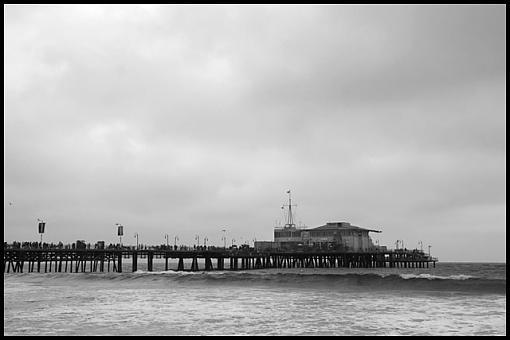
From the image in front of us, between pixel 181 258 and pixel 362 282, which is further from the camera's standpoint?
pixel 181 258

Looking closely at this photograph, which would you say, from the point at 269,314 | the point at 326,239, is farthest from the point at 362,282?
the point at 326,239

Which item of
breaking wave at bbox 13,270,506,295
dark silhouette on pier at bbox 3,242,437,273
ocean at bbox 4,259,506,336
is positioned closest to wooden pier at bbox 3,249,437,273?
dark silhouette on pier at bbox 3,242,437,273

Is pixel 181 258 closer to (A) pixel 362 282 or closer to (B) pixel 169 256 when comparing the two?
(B) pixel 169 256

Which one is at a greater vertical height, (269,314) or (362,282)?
(269,314)

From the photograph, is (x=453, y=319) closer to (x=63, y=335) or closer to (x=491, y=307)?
(x=491, y=307)

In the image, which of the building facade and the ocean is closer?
the ocean

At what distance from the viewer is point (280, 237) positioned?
106 m

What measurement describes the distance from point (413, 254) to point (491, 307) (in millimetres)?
91922

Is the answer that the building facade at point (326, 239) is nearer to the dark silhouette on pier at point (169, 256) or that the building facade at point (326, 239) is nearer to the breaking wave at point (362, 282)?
the dark silhouette on pier at point (169, 256)

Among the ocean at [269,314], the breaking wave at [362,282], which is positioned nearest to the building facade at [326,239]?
the breaking wave at [362,282]

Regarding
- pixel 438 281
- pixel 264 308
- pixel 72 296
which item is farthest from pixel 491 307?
pixel 72 296

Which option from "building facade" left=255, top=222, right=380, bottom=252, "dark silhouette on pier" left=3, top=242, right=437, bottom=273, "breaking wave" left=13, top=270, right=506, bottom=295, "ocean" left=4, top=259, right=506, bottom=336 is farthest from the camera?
"building facade" left=255, top=222, right=380, bottom=252

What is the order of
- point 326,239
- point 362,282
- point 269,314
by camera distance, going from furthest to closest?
1. point 326,239
2. point 362,282
3. point 269,314

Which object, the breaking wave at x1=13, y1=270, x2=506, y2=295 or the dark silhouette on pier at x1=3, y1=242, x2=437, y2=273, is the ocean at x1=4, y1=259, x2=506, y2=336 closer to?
the breaking wave at x1=13, y1=270, x2=506, y2=295
